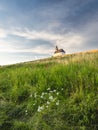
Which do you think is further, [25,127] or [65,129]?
[25,127]

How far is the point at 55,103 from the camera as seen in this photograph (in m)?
4.73

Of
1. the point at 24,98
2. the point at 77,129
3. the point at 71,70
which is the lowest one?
the point at 77,129

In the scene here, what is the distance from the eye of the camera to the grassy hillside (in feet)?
13.5

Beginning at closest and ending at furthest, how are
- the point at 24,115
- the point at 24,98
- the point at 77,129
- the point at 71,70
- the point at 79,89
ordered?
1. the point at 77,129
2. the point at 24,115
3. the point at 79,89
4. the point at 24,98
5. the point at 71,70

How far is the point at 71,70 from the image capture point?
6.27 metres

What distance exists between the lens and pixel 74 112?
4293 millimetres

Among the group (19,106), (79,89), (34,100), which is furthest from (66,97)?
(19,106)

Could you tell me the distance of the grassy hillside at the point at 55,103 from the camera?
4.12m

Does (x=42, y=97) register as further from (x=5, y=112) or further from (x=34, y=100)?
(x=5, y=112)

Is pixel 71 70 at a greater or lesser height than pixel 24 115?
greater

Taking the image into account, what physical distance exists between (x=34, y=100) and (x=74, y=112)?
4.29 feet

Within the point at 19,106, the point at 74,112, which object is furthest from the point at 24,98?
the point at 74,112

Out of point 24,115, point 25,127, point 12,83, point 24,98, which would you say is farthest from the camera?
point 12,83

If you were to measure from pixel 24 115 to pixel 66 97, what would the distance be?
104cm
